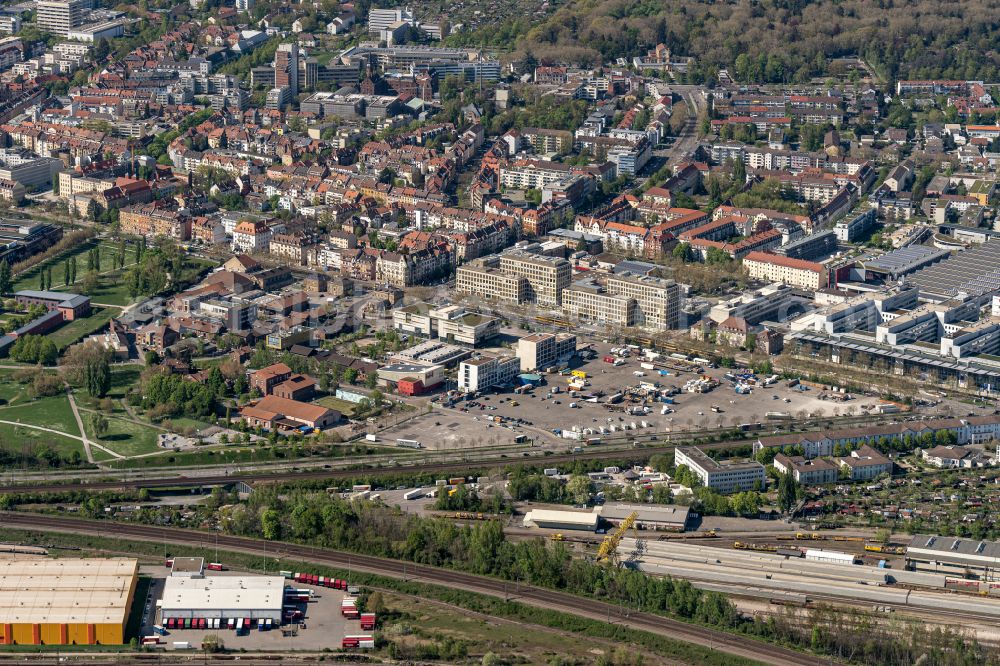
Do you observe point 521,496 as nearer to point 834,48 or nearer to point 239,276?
point 239,276

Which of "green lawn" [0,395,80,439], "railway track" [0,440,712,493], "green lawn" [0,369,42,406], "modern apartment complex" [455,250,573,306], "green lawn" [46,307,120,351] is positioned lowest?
"railway track" [0,440,712,493]

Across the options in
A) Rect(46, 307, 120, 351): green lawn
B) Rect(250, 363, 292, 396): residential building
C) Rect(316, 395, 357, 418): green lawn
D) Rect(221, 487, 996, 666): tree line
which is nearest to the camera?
Rect(221, 487, 996, 666): tree line

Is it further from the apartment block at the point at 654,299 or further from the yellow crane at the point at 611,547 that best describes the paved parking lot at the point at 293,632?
the apartment block at the point at 654,299

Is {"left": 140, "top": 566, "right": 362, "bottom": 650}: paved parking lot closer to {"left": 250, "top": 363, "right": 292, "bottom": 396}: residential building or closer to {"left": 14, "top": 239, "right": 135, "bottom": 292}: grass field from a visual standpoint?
{"left": 250, "top": 363, "right": 292, "bottom": 396}: residential building

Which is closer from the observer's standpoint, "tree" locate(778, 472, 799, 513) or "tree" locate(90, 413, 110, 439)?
"tree" locate(778, 472, 799, 513)

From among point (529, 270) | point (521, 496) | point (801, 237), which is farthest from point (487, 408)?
point (801, 237)

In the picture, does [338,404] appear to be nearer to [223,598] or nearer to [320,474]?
[320,474]

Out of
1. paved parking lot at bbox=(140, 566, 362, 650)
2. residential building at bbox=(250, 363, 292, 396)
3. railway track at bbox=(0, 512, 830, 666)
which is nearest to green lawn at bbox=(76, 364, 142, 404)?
residential building at bbox=(250, 363, 292, 396)
